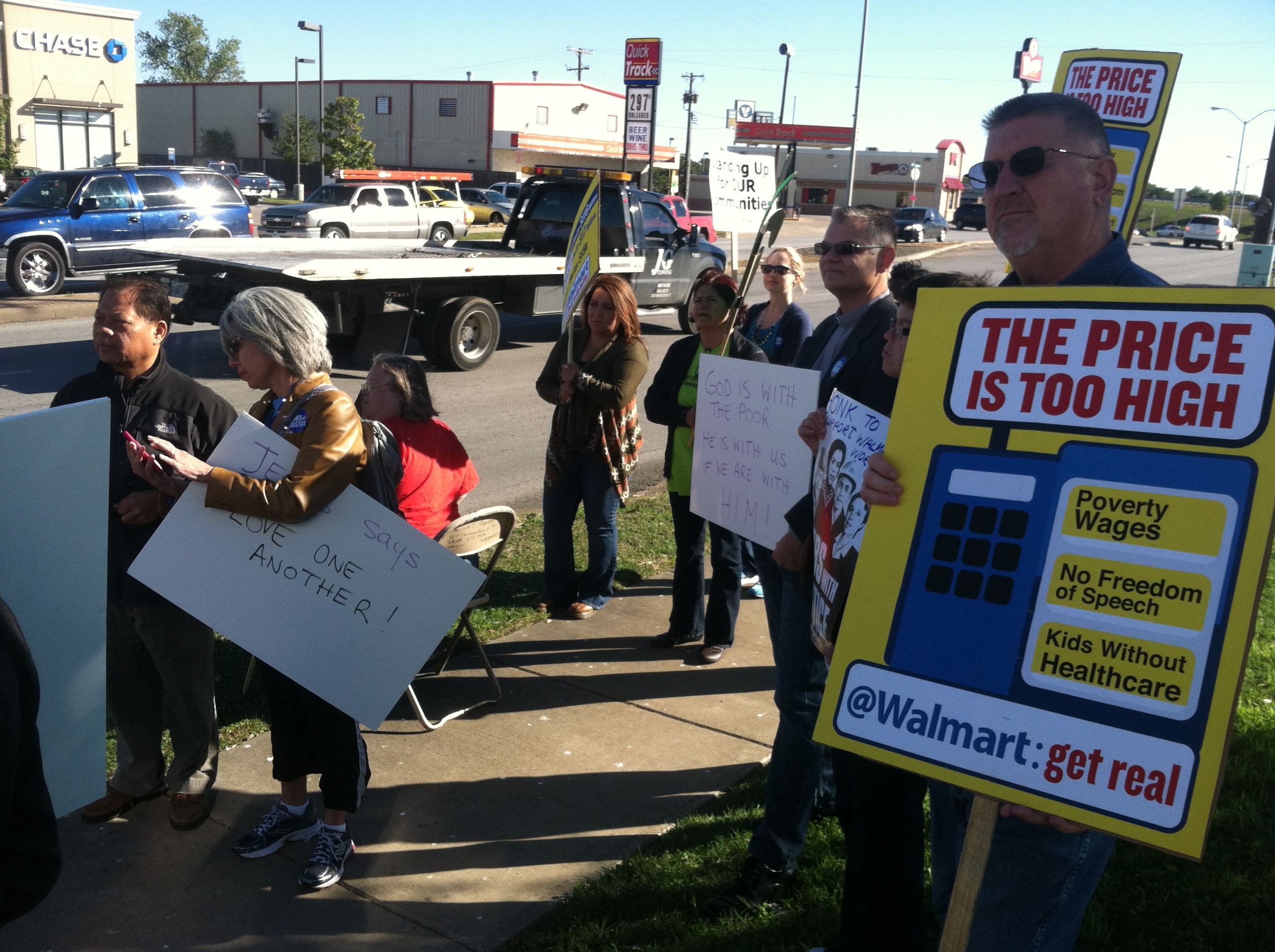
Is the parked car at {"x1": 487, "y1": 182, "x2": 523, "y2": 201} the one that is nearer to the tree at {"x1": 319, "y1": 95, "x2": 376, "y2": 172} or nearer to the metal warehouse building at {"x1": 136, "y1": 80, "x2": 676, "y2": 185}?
the tree at {"x1": 319, "y1": 95, "x2": 376, "y2": 172}

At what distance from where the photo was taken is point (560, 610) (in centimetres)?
551

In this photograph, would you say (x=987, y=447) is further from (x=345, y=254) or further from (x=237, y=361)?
(x=345, y=254)

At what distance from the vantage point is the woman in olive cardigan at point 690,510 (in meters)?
4.95

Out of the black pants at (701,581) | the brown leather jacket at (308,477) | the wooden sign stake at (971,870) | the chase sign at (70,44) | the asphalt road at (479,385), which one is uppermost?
the chase sign at (70,44)

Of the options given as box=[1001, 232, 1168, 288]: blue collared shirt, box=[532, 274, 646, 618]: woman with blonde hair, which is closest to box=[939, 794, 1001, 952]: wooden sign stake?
box=[1001, 232, 1168, 288]: blue collared shirt

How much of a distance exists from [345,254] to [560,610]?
8.24 meters

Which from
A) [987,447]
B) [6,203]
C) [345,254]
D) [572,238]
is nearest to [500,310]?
[345,254]

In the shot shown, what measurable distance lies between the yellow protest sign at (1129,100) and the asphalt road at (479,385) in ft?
11.3

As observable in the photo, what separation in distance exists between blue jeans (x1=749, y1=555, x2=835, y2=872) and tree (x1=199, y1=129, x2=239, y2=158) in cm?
7689

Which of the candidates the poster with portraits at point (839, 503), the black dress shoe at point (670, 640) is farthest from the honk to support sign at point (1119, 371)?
the black dress shoe at point (670, 640)

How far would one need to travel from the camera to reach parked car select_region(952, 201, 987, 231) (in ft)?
177

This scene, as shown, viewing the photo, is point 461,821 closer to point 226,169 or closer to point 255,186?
point 255,186

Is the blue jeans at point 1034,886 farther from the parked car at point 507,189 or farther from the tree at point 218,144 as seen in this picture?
the tree at point 218,144

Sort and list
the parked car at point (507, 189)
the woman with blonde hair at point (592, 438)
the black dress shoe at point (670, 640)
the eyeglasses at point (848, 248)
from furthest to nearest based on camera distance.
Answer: the parked car at point (507, 189) → the woman with blonde hair at point (592, 438) → the black dress shoe at point (670, 640) → the eyeglasses at point (848, 248)
